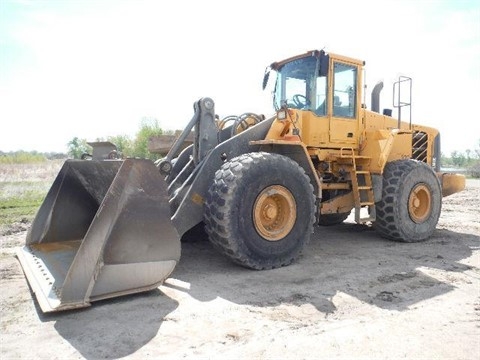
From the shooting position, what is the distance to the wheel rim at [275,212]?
191 inches

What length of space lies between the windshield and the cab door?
0.58ft

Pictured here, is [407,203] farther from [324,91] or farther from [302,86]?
[302,86]

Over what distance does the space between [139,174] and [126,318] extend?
1268mm

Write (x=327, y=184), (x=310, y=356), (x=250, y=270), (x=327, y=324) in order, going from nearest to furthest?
1. (x=310, y=356)
2. (x=327, y=324)
3. (x=250, y=270)
4. (x=327, y=184)

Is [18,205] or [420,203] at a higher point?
[420,203]

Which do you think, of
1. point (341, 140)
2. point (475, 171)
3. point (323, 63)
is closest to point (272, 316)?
point (341, 140)

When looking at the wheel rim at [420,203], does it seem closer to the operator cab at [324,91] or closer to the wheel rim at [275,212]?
the operator cab at [324,91]

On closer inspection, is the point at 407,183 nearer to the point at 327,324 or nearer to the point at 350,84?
the point at 350,84

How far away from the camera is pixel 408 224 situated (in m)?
6.76

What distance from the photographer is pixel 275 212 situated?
507 centimetres

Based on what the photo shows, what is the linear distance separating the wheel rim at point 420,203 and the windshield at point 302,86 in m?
2.15

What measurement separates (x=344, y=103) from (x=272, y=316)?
4.12 meters

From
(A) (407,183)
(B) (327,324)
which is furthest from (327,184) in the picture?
(B) (327,324)

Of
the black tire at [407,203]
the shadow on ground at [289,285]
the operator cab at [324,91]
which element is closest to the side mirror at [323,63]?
the operator cab at [324,91]
